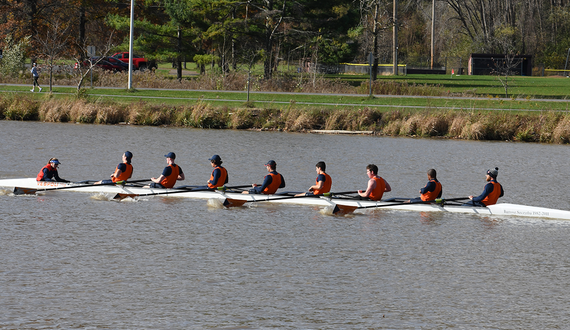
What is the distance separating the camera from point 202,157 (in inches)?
1093

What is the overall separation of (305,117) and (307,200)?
17.1m

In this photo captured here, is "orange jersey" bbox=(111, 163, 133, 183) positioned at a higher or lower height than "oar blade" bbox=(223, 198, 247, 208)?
higher

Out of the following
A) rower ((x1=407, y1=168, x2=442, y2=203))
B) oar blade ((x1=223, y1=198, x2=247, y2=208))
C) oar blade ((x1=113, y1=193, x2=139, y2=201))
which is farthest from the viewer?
oar blade ((x1=113, y1=193, x2=139, y2=201))

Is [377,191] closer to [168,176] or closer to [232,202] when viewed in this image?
[232,202]

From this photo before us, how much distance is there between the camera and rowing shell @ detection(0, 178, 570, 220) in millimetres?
17516

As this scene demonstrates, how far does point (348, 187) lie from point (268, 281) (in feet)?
33.1

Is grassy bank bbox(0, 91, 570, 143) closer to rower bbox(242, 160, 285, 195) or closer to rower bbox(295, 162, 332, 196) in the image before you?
rower bbox(295, 162, 332, 196)

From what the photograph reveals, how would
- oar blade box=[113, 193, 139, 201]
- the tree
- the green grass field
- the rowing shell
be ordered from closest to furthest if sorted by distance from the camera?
the rowing shell < oar blade box=[113, 193, 139, 201] < the green grass field < the tree

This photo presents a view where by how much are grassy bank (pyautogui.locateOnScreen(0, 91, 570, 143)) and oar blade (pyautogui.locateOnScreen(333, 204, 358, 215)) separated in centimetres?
1654

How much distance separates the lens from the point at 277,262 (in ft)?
45.1

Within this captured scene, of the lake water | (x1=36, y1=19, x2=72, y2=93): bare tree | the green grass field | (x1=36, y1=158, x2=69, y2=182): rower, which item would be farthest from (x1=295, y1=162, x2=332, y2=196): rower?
(x1=36, y1=19, x2=72, y2=93): bare tree

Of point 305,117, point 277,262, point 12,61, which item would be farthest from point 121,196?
point 12,61

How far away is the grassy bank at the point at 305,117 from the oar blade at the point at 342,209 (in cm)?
1654

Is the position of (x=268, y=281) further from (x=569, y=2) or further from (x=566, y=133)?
(x=569, y=2)
